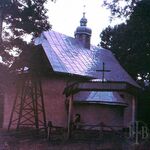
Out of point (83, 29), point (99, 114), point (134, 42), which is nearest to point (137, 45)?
point (134, 42)

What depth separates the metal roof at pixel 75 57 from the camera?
29.5m

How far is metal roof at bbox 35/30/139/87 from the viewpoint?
2946 centimetres

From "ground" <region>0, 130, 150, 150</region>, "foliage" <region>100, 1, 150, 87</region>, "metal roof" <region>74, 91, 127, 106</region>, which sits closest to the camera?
"ground" <region>0, 130, 150, 150</region>

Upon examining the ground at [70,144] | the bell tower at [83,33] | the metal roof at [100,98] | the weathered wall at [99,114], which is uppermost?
the bell tower at [83,33]

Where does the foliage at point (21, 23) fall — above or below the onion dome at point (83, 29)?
below

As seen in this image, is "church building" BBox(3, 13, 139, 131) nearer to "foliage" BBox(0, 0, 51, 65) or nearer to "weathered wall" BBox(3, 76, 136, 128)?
"weathered wall" BBox(3, 76, 136, 128)

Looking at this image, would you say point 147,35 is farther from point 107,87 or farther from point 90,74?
point 107,87

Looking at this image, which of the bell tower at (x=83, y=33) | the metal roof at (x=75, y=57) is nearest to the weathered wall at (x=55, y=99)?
the metal roof at (x=75, y=57)

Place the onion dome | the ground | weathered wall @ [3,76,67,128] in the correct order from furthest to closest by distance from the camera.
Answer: the onion dome → weathered wall @ [3,76,67,128] → the ground

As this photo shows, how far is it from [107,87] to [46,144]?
13.3 ft

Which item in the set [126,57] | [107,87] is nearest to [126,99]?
[126,57]

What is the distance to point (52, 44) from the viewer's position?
31047 mm

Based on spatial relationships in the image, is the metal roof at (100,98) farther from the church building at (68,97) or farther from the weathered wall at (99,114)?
the weathered wall at (99,114)

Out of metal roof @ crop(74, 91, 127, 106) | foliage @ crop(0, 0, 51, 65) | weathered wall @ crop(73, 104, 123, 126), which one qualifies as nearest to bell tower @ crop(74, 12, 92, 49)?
metal roof @ crop(74, 91, 127, 106)
